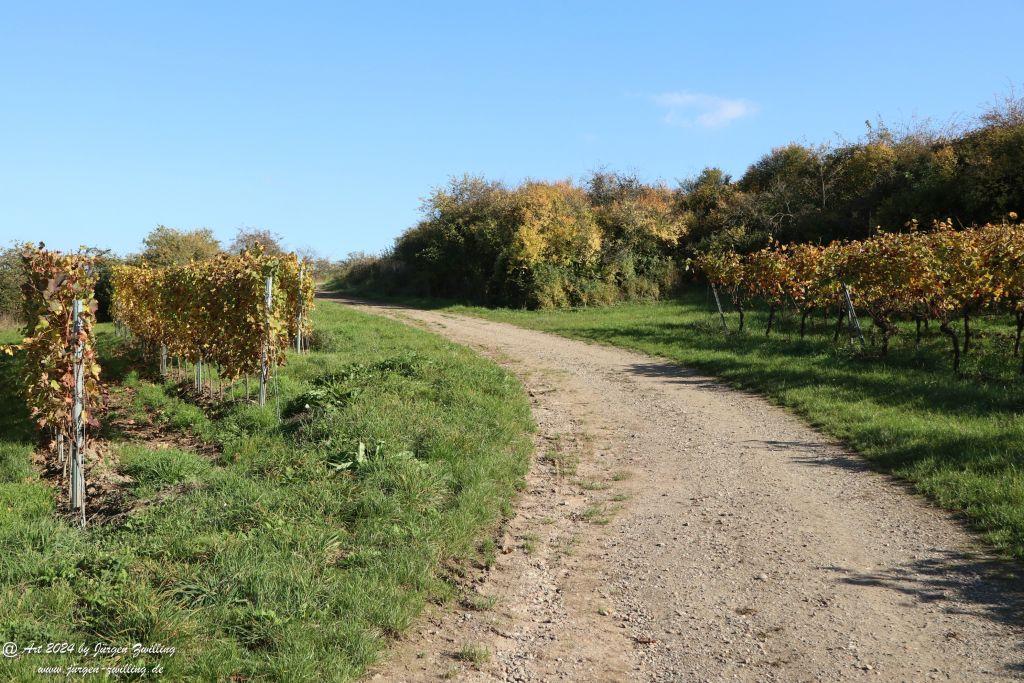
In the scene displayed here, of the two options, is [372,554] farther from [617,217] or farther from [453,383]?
[617,217]

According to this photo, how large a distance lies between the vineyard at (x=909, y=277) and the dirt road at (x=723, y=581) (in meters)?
5.60

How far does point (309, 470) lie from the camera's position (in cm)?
693

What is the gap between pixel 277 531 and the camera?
5363 mm

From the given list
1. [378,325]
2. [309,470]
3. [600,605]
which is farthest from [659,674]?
[378,325]

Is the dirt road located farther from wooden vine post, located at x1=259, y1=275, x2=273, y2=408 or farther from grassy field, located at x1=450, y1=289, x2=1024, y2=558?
wooden vine post, located at x1=259, y1=275, x2=273, y2=408

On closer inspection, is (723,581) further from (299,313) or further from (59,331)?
(299,313)

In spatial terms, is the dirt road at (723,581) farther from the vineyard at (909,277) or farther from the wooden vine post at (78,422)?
the vineyard at (909,277)

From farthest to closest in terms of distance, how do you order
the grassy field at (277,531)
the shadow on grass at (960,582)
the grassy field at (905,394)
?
the grassy field at (905,394), the shadow on grass at (960,582), the grassy field at (277,531)

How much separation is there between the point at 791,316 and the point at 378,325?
10.4m

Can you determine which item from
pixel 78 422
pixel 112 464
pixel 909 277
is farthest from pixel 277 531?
pixel 909 277

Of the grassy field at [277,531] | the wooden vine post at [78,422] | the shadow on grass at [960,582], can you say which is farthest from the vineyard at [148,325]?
the shadow on grass at [960,582]

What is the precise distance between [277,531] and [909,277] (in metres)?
11.6

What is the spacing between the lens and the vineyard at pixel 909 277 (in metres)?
11.7

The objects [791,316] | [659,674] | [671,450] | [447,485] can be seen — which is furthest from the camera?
[791,316]
